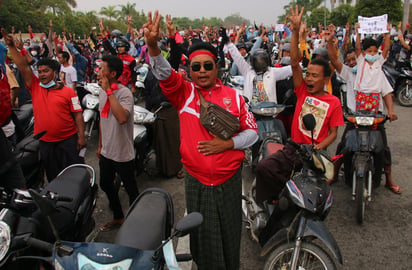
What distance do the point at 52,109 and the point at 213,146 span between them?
2200mm

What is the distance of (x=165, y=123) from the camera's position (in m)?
4.77

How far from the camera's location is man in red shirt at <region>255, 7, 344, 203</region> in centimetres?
284

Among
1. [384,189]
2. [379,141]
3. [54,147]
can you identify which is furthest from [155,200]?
[384,189]

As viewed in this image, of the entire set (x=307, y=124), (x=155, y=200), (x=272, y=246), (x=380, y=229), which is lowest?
(x=380, y=229)

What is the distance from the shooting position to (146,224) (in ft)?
7.72

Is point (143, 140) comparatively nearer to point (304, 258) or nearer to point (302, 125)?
point (302, 125)

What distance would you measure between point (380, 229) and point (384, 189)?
978 mm

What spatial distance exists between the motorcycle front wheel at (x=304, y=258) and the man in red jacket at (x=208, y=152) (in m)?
0.31

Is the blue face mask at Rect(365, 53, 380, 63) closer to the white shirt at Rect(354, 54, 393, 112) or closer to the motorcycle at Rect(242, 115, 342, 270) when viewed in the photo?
the white shirt at Rect(354, 54, 393, 112)

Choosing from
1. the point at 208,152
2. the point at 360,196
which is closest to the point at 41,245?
the point at 208,152

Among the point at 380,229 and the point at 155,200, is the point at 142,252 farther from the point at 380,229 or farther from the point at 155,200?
the point at 380,229

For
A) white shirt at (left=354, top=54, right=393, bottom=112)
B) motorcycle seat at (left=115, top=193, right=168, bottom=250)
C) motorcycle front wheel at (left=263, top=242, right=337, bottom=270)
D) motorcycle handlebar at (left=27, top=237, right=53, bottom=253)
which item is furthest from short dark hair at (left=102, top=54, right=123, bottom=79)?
white shirt at (left=354, top=54, right=393, bottom=112)

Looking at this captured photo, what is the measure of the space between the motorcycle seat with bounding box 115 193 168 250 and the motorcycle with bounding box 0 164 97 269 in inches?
16.9

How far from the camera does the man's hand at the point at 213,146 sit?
7.35 ft
